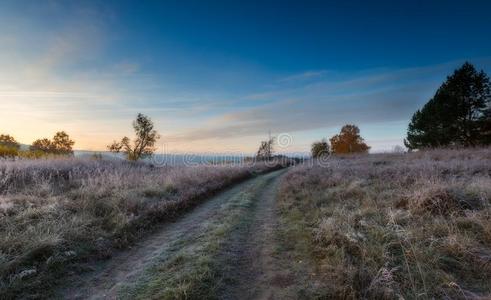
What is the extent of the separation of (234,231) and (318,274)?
126 inches

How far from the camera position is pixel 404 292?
386cm

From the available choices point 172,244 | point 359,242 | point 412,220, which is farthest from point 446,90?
point 172,244

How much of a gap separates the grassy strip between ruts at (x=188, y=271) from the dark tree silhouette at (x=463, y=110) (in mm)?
34886

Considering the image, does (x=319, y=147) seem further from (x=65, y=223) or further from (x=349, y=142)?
(x=65, y=223)

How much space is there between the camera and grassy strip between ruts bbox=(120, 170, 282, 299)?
425cm

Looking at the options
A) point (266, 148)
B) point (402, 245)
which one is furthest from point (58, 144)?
point (402, 245)

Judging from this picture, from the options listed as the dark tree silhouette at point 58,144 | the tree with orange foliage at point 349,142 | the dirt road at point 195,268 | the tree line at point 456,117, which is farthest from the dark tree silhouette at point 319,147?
the dirt road at point 195,268

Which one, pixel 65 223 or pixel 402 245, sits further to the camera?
pixel 65 223

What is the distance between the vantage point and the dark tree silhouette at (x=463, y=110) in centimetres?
3095

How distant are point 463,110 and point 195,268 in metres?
39.5

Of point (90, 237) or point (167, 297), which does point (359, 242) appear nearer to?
point (167, 297)

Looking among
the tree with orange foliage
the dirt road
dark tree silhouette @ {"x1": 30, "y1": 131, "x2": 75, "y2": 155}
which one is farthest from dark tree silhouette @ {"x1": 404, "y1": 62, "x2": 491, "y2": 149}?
dark tree silhouette @ {"x1": 30, "y1": 131, "x2": 75, "y2": 155}

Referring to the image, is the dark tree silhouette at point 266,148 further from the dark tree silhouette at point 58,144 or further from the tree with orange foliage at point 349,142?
the dark tree silhouette at point 58,144

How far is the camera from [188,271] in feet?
16.1
